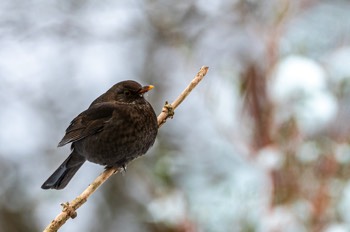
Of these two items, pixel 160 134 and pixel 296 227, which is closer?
pixel 296 227

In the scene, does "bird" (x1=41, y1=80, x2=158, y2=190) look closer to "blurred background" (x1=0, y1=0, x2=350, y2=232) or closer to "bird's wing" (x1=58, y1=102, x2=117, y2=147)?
"bird's wing" (x1=58, y1=102, x2=117, y2=147)

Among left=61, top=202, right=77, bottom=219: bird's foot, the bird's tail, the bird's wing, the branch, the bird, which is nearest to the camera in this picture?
the branch

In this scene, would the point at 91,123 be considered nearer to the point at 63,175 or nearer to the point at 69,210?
the point at 63,175

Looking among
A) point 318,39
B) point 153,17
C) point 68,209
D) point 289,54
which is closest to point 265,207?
point 289,54

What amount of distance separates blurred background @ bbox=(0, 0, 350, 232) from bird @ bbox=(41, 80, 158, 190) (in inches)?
37.2

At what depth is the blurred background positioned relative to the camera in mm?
5031

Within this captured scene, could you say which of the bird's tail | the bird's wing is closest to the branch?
the bird's wing

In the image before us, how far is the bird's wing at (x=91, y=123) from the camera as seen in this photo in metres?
4.54

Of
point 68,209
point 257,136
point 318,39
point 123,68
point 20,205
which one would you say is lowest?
point 68,209

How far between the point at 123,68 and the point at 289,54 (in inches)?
162

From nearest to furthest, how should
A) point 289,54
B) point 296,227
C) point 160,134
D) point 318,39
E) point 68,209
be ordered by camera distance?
point 68,209
point 296,227
point 289,54
point 318,39
point 160,134

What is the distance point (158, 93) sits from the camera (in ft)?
28.8

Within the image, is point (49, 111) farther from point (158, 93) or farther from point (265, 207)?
point (265, 207)

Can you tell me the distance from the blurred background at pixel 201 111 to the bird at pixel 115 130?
945 millimetres
